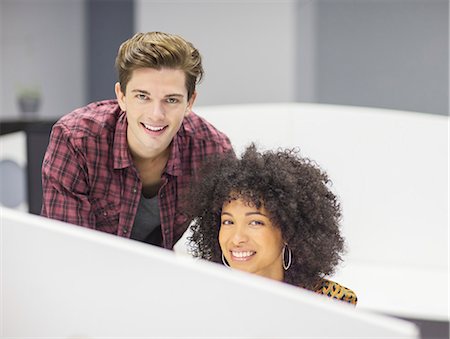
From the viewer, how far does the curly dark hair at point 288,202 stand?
1717mm

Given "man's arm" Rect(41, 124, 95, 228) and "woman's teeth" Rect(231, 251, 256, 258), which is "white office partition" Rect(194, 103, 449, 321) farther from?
"woman's teeth" Rect(231, 251, 256, 258)

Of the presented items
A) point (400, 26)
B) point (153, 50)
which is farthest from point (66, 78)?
point (153, 50)

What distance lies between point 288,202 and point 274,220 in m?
0.05

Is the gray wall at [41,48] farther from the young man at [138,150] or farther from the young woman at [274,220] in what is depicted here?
the young woman at [274,220]

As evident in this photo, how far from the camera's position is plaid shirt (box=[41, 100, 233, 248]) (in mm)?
1956

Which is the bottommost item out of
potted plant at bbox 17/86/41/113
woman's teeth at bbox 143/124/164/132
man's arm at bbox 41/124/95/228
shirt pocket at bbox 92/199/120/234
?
shirt pocket at bbox 92/199/120/234

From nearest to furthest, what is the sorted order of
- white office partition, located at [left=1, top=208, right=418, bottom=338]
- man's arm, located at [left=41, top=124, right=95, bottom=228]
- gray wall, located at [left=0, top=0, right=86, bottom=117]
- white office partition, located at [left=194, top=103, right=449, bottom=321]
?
white office partition, located at [left=1, top=208, right=418, bottom=338]
man's arm, located at [left=41, top=124, right=95, bottom=228]
white office partition, located at [left=194, top=103, right=449, bottom=321]
gray wall, located at [left=0, top=0, right=86, bottom=117]

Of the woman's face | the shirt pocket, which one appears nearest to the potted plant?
the shirt pocket

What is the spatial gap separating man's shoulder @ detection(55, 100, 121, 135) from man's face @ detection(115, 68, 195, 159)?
13 cm

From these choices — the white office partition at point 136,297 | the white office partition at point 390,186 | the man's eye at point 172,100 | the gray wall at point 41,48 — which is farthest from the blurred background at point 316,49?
the white office partition at point 136,297

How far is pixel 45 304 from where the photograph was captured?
1340mm

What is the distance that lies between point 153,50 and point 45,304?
721 mm

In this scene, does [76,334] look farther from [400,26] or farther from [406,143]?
[400,26]

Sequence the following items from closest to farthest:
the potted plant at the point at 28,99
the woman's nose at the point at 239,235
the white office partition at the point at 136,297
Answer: the white office partition at the point at 136,297, the woman's nose at the point at 239,235, the potted plant at the point at 28,99
